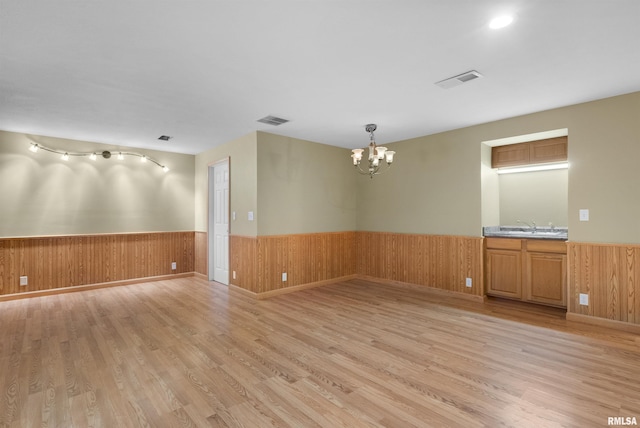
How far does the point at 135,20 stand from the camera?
2135 mm

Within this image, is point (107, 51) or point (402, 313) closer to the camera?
point (107, 51)

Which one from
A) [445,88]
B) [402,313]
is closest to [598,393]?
[402,313]

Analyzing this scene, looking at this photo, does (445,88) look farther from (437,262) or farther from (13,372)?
(13,372)

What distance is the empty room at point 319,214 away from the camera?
7.09 ft

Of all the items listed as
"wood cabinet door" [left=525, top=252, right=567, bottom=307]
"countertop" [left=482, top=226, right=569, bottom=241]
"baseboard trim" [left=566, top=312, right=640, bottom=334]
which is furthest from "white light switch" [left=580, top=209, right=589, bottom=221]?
"baseboard trim" [left=566, top=312, right=640, bottom=334]

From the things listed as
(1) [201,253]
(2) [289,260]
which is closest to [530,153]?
(2) [289,260]

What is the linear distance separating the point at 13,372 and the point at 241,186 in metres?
3.47

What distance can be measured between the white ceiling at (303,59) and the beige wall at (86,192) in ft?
2.82

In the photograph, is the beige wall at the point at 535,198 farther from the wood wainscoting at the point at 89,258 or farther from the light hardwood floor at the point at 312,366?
the wood wainscoting at the point at 89,258

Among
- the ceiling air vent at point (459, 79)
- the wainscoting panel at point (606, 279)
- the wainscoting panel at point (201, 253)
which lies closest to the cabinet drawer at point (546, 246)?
the wainscoting panel at point (606, 279)

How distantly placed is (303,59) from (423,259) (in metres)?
3.87

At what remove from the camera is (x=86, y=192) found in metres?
5.57

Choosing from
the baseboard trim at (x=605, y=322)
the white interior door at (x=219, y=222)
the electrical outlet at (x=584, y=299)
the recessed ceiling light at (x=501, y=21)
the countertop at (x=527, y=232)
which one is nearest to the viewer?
the recessed ceiling light at (x=501, y=21)

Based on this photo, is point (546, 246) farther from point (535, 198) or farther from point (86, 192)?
point (86, 192)
